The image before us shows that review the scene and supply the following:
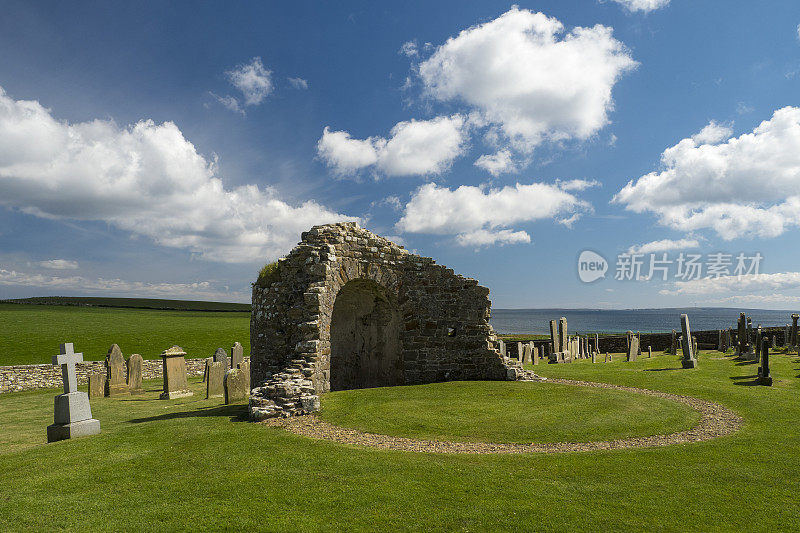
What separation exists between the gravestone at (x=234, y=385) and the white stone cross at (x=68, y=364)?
3.98m

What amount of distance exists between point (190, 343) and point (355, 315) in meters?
23.7

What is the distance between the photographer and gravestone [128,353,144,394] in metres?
19.8

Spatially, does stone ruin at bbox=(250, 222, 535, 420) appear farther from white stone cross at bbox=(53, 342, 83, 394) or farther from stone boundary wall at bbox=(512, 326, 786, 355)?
stone boundary wall at bbox=(512, 326, 786, 355)

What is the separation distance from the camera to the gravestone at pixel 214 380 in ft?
53.4

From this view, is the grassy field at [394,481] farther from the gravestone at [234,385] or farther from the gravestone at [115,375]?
the gravestone at [115,375]

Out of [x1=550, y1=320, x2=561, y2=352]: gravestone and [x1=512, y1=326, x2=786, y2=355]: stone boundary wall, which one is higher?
[x1=550, y1=320, x2=561, y2=352]: gravestone

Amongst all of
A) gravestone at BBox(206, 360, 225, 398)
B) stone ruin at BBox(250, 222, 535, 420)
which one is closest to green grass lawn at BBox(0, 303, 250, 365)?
gravestone at BBox(206, 360, 225, 398)

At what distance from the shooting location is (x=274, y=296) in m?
13.6

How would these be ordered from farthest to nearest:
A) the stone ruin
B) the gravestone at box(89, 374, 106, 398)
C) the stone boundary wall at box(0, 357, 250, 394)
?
the stone boundary wall at box(0, 357, 250, 394) → the gravestone at box(89, 374, 106, 398) → the stone ruin

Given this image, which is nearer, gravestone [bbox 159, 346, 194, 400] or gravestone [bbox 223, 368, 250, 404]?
gravestone [bbox 223, 368, 250, 404]

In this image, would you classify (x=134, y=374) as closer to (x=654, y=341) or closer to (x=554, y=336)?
(x=554, y=336)

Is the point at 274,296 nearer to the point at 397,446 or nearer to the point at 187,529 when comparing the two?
the point at 397,446

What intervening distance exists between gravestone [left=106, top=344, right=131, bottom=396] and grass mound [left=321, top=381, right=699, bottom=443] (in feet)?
40.7

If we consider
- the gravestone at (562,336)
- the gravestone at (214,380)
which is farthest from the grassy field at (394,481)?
the gravestone at (562,336)
